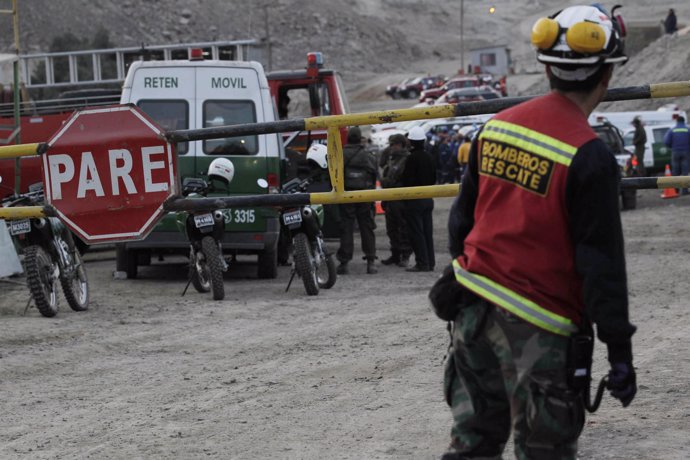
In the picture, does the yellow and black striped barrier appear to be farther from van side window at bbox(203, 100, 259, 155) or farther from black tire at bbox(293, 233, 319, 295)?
van side window at bbox(203, 100, 259, 155)

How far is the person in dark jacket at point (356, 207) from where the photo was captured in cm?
1534

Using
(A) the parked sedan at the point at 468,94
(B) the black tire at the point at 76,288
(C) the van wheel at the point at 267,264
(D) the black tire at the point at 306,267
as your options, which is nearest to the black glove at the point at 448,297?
(B) the black tire at the point at 76,288

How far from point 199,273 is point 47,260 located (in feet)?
6.63

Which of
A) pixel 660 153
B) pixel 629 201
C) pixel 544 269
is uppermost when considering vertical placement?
pixel 544 269

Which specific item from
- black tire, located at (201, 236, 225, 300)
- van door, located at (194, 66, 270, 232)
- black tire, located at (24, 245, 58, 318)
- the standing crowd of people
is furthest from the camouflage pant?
the standing crowd of people

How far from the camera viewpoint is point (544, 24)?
3.91m

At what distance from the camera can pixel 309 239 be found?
13.3 meters

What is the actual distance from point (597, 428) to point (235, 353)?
3.42 meters

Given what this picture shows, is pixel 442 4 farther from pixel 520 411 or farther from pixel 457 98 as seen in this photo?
pixel 520 411

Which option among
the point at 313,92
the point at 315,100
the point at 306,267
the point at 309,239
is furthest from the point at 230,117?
the point at 313,92

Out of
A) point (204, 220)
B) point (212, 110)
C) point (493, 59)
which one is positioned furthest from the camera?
point (493, 59)

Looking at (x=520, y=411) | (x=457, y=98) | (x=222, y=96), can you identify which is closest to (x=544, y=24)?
(x=520, y=411)

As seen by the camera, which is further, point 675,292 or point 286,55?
point 286,55

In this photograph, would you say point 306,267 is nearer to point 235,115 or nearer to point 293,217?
point 293,217
